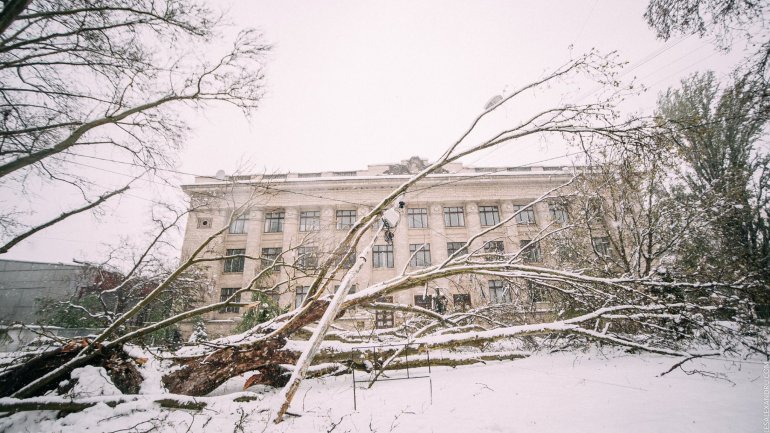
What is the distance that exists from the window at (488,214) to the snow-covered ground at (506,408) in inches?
688

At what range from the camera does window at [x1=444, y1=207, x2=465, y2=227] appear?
23297 mm

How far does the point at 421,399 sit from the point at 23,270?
3942 cm

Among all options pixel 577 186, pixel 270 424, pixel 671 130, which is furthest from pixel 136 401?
pixel 577 186

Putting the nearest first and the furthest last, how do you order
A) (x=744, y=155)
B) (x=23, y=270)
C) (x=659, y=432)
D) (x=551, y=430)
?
(x=659, y=432), (x=551, y=430), (x=744, y=155), (x=23, y=270)

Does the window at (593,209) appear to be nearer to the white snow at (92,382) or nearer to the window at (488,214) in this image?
the window at (488,214)

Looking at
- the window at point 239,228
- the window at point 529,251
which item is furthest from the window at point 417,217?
the window at point 239,228

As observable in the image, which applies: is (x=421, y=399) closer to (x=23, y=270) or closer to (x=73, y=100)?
(x=73, y=100)

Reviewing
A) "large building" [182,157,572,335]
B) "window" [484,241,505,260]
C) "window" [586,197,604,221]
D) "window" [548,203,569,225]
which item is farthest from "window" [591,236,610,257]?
"large building" [182,157,572,335]

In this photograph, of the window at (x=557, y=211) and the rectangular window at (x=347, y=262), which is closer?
the rectangular window at (x=347, y=262)

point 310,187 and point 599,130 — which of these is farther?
point 310,187

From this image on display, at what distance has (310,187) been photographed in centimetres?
2248

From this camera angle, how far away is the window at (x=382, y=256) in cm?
2216

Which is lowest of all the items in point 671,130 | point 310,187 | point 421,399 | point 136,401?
point 421,399

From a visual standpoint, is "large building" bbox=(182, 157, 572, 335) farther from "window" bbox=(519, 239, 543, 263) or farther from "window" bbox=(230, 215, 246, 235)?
"window" bbox=(519, 239, 543, 263)
